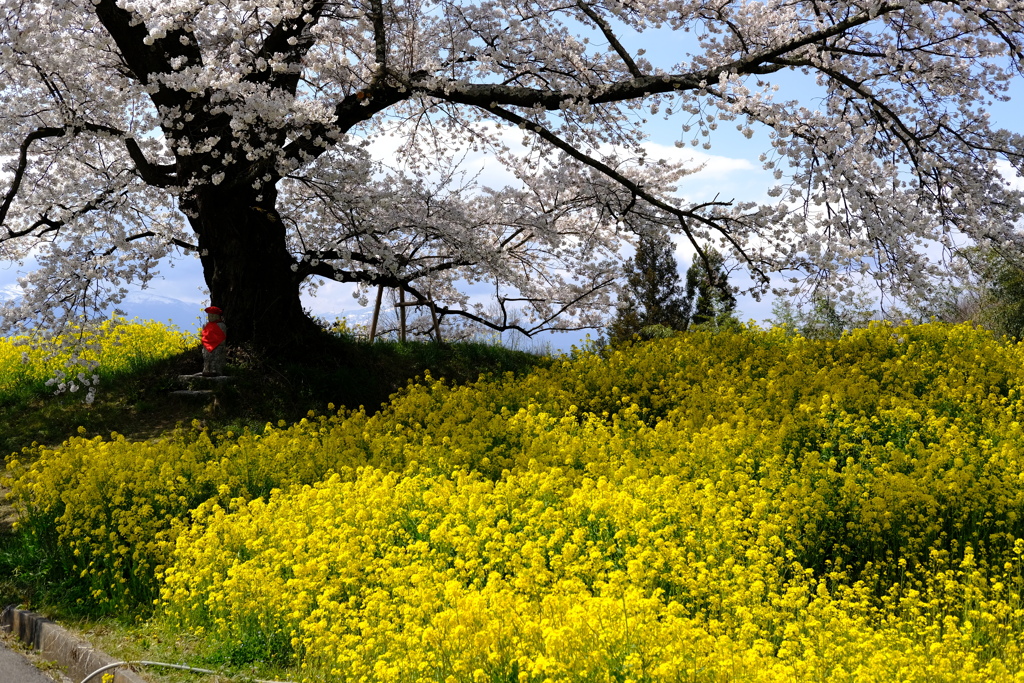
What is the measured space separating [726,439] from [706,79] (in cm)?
390

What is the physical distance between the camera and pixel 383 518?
6617mm

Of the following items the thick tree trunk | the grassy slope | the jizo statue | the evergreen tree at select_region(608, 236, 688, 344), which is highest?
the evergreen tree at select_region(608, 236, 688, 344)

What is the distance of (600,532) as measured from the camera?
20.9 feet

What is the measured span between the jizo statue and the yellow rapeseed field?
5.70 feet

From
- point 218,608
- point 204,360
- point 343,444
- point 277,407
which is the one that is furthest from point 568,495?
point 204,360

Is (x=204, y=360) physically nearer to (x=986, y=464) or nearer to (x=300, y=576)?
(x=300, y=576)

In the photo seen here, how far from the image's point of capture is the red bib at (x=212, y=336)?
12125 millimetres

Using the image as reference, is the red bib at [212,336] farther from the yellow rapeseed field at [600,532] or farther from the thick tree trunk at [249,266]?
the yellow rapeseed field at [600,532]

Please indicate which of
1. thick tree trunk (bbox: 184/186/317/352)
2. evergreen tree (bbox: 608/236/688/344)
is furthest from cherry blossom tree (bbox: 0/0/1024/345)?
evergreen tree (bbox: 608/236/688/344)

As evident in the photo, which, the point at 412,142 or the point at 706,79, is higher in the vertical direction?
the point at 412,142

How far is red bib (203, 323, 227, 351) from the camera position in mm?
12125

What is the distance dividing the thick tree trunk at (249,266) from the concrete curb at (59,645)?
21.3ft

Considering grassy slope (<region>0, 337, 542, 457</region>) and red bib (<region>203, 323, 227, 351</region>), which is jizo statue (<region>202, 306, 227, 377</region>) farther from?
grassy slope (<region>0, 337, 542, 457</region>)

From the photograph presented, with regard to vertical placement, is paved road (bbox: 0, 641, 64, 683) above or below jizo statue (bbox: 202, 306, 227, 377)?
below
